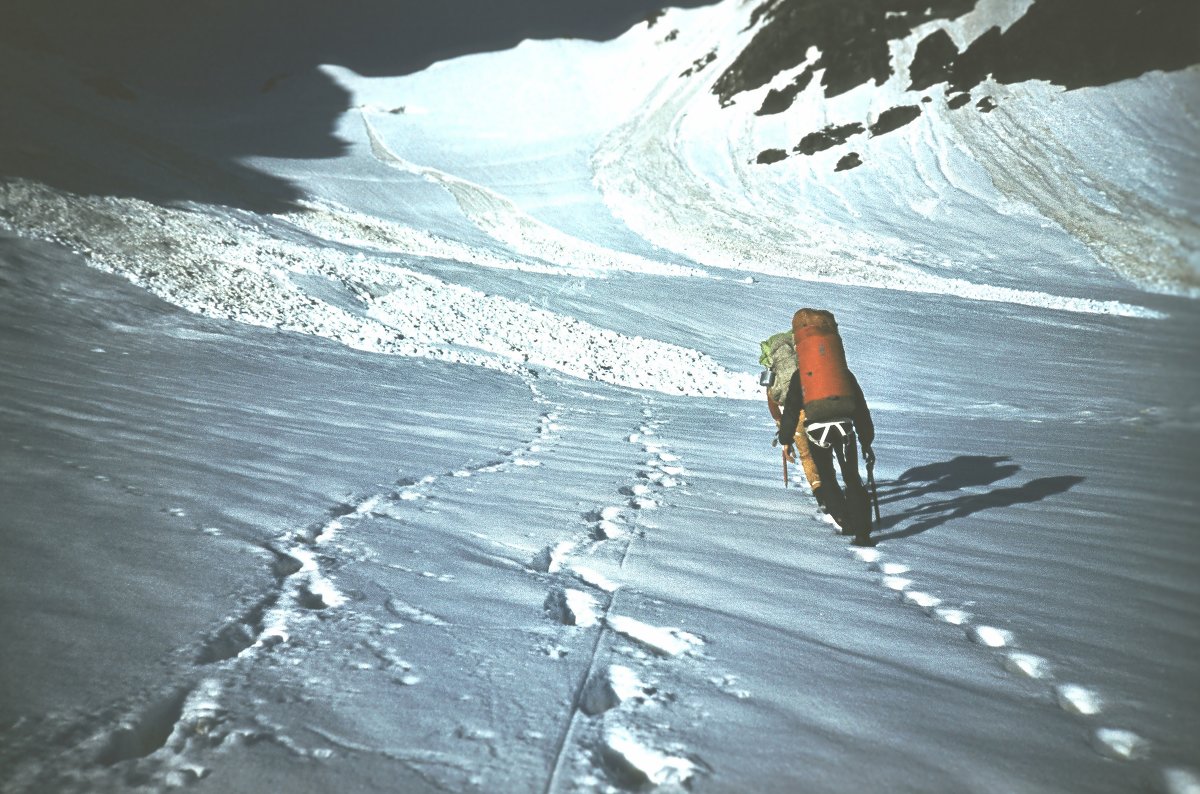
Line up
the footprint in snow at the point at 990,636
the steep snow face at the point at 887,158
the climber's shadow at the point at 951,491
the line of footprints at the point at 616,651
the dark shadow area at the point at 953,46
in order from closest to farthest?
1. the line of footprints at the point at 616,651
2. the footprint in snow at the point at 990,636
3. the climber's shadow at the point at 951,491
4. the steep snow face at the point at 887,158
5. the dark shadow area at the point at 953,46

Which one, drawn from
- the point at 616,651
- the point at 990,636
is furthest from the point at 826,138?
the point at 616,651

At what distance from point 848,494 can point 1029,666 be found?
1.50 m

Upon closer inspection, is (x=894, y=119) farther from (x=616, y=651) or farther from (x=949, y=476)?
(x=616, y=651)

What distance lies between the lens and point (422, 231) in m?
22.2

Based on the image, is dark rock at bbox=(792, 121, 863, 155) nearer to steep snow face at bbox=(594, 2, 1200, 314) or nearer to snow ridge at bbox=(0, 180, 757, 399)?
steep snow face at bbox=(594, 2, 1200, 314)

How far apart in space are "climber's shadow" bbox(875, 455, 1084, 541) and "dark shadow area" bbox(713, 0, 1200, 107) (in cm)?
2116

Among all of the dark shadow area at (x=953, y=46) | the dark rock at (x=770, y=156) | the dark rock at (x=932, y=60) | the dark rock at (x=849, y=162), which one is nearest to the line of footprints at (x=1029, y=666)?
the dark shadow area at (x=953, y=46)

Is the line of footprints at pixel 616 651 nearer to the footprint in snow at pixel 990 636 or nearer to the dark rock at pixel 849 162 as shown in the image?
the footprint in snow at pixel 990 636

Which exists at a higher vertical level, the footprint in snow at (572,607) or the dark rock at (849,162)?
the dark rock at (849,162)

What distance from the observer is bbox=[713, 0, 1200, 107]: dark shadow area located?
2704 cm

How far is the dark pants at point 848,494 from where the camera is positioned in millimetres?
3643

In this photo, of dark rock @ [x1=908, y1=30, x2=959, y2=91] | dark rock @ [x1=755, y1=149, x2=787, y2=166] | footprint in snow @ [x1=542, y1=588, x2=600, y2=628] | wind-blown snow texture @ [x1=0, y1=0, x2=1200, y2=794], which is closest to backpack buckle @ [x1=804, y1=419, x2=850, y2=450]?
wind-blown snow texture @ [x1=0, y1=0, x2=1200, y2=794]

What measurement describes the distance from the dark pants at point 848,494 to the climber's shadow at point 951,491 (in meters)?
0.27

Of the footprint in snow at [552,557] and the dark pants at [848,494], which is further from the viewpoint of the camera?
the dark pants at [848,494]
